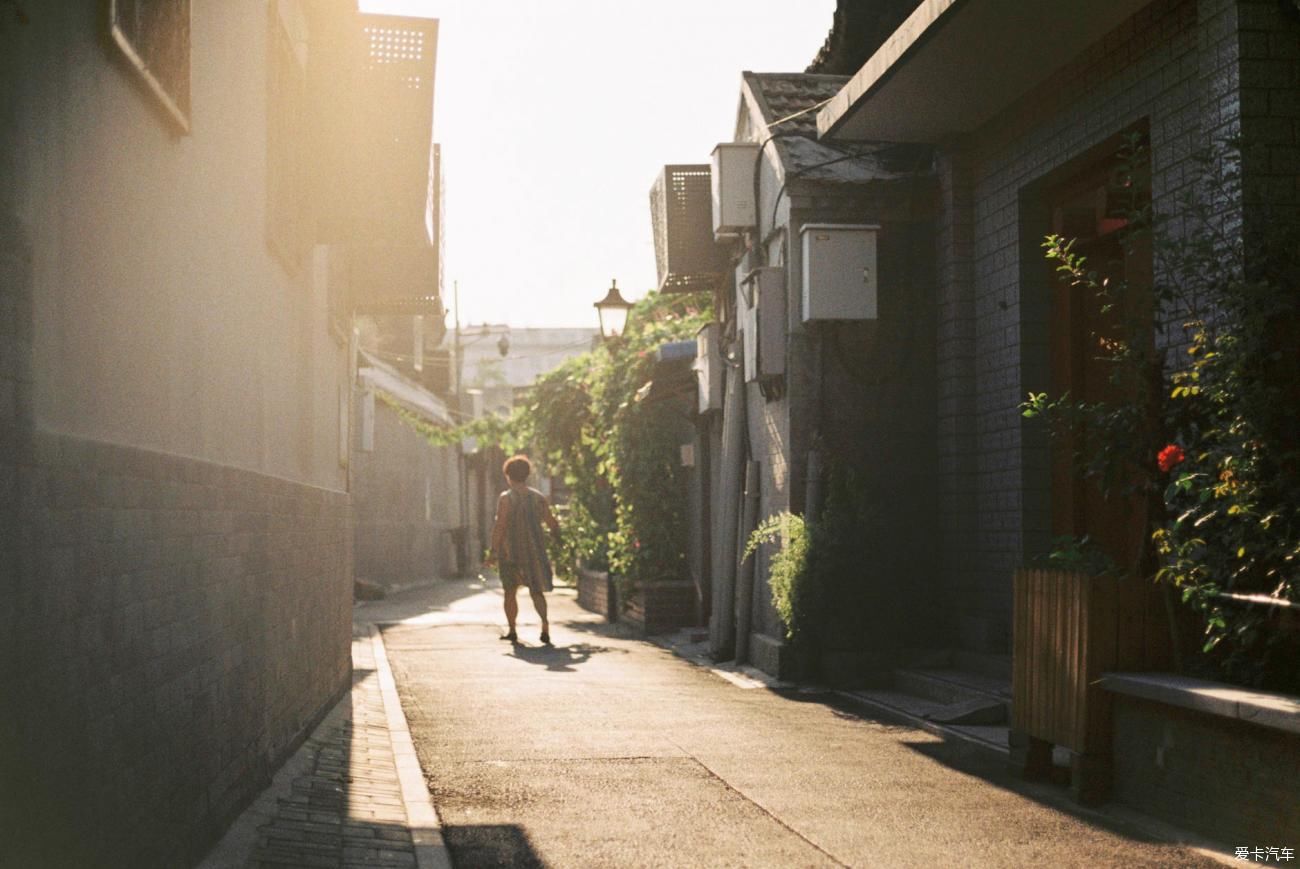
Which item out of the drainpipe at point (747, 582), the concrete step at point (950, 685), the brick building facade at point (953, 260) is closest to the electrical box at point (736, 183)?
the brick building facade at point (953, 260)

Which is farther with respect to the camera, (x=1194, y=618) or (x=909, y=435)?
(x=909, y=435)

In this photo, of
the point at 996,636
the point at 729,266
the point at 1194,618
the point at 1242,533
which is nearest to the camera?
the point at 1242,533

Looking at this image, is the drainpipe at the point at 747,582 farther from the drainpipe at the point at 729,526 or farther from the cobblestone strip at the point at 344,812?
the cobblestone strip at the point at 344,812

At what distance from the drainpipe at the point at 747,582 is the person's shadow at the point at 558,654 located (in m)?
1.42

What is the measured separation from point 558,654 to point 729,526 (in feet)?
6.48

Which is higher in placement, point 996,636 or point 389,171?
point 389,171

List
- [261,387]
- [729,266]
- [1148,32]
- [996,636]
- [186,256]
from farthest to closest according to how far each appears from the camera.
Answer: [729,266]
[996,636]
[1148,32]
[261,387]
[186,256]

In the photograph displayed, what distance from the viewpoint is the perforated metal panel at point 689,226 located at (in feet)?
49.8

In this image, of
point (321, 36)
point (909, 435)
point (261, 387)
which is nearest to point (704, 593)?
point (909, 435)

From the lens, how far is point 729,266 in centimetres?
1501

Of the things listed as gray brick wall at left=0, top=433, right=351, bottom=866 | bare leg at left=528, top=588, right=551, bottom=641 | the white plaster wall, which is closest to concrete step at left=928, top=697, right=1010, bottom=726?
gray brick wall at left=0, top=433, right=351, bottom=866

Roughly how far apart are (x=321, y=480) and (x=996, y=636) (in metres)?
4.79

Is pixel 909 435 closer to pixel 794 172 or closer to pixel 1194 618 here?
pixel 794 172

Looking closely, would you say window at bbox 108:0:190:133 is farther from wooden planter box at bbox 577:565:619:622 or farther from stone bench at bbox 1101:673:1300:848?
wooden planter box at bbox 577:565:619:622
